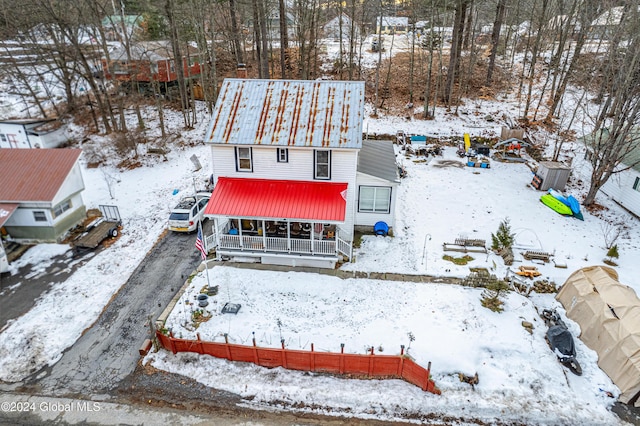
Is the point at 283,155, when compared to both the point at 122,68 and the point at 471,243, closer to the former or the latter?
the point at 471,243

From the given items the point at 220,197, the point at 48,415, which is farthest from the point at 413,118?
the point at 48,415

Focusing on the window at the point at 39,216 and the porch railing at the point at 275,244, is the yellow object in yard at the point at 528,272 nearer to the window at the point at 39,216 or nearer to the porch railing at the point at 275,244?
the porch railing at the point at 275,244

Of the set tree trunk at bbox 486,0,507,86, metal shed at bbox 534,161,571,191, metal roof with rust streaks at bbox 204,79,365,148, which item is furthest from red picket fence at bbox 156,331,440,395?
tree trunk at bbox 486,0,507,86

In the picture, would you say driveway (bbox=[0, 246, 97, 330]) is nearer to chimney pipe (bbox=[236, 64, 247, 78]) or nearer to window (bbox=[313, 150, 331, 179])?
window (bbox=[313, 150, 331, 179])

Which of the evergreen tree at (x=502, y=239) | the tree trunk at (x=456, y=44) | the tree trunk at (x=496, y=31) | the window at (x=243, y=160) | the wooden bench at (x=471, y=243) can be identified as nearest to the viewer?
the evergreen tree at (x=502, y=239)

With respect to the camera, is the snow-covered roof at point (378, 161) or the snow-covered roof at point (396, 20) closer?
the snow-covered roof at point (378, 161)

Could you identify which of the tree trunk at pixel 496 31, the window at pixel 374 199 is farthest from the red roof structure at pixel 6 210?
the tree trunk at pixel 496 31

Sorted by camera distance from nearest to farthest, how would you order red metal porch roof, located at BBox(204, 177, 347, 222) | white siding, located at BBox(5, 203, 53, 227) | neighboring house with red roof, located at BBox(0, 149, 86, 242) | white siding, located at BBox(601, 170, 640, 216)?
red metal porch roof, located at BBox(204, 177, 347, 222) → neighboring house with red roof, located at BBox(0, 149, 86, 242) → white siding, located at BBox(5, 203, 53, 227) → white siding, located at BBox(601, 170, 640, 216)
